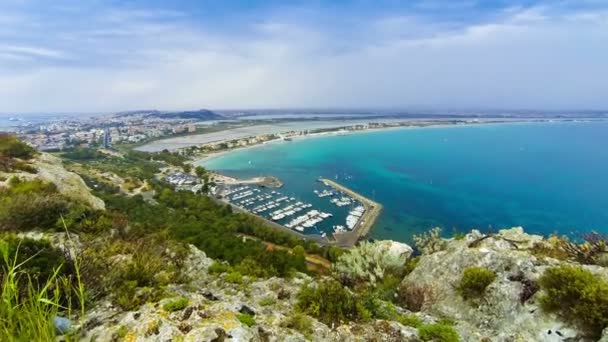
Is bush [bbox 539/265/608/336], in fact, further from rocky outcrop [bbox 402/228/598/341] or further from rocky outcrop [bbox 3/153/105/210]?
rocky outcrop [bbox 3/153/105/210]

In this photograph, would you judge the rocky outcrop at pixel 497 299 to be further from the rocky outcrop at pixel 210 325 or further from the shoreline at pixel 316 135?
the shoreline at pixel 316 135

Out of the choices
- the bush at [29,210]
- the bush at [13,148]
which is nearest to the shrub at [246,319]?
the bush at [29,210]

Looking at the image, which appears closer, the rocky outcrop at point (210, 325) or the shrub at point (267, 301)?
the rocky outcrop at point (210, 325)

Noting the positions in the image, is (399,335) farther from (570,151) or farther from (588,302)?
(570,151)

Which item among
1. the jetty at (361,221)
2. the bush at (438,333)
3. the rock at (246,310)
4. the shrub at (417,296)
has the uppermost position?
the rock at (246,310)

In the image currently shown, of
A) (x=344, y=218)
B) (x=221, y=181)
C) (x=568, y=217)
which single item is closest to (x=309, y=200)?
(x=344, y=218)

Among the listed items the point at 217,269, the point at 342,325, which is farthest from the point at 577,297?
the point at 217,269
